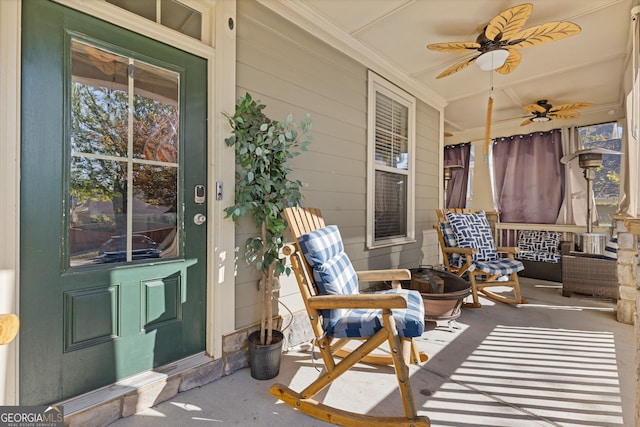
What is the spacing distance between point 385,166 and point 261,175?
74.4 inches

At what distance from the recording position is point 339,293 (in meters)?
1.70

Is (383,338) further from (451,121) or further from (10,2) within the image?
(451,121)

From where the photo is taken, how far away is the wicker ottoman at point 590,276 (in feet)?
10.9

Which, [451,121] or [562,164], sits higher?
[451,121]

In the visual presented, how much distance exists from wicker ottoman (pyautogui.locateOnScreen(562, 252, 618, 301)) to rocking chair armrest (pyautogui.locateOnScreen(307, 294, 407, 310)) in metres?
3.37

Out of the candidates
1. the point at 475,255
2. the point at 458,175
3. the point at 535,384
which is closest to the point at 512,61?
the point at 475,255

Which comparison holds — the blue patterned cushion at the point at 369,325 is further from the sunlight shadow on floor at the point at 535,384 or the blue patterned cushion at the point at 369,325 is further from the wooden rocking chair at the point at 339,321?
the sunlight shadow on floor at the point at 535,384

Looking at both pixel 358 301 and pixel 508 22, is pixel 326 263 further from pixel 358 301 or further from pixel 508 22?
pixel 508 22

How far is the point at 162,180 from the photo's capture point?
173 cm

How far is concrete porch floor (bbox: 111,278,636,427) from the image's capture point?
4.97 ft

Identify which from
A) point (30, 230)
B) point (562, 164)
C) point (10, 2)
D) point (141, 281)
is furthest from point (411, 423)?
point (562, 164)

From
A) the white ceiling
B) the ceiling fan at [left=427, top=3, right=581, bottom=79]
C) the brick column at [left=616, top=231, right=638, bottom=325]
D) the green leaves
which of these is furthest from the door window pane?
the brick column at [left=616, top=231, right=638, bottom=325]

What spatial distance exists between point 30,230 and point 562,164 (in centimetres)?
629

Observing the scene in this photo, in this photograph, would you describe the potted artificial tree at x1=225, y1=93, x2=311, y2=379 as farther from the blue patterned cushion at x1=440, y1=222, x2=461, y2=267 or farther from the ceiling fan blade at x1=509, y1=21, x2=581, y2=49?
the blue patterned cushion at x1=440, y1=222, x2=461, y2=267
